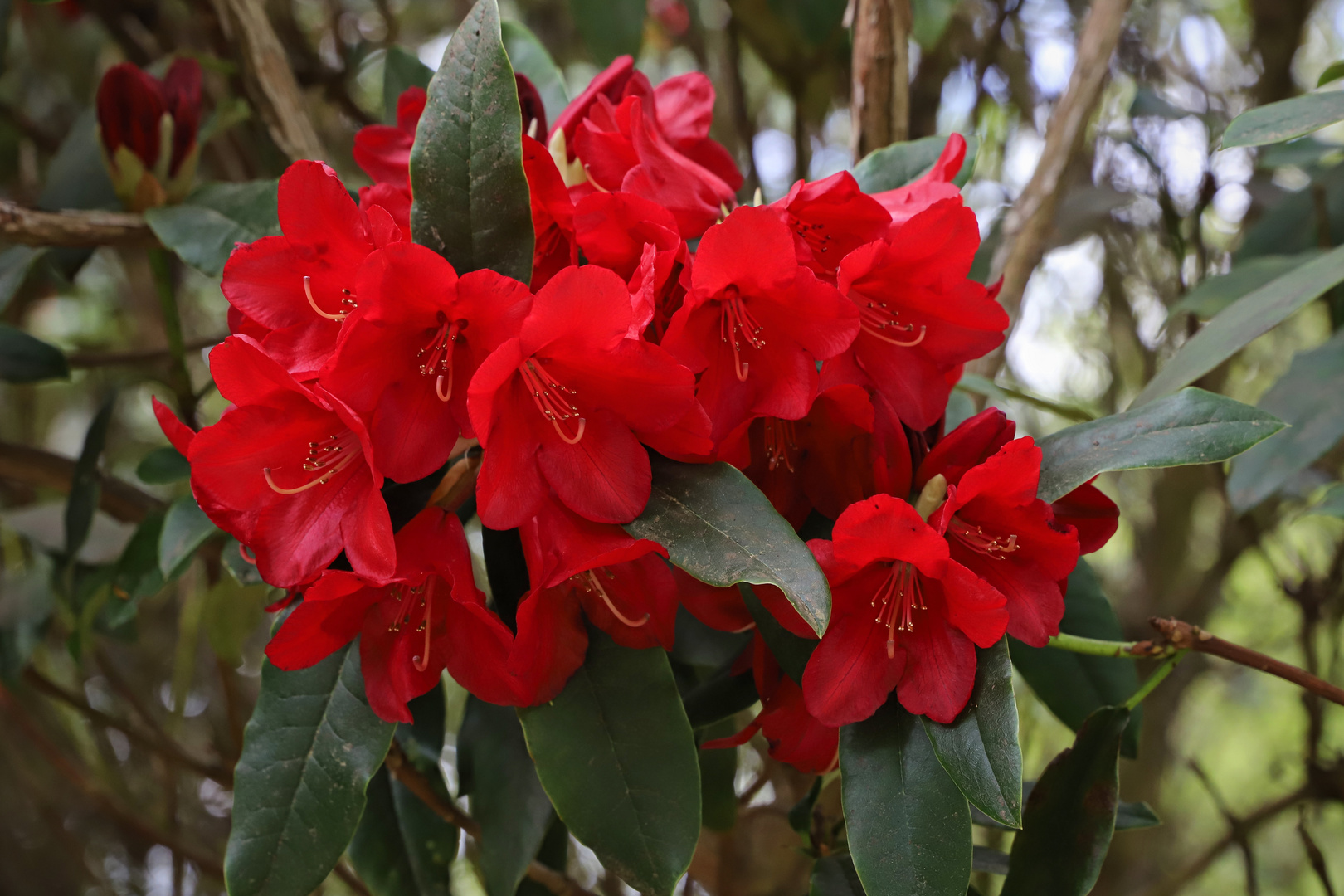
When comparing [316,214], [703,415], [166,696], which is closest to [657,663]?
[703,415]

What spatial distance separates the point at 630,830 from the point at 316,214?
37 centimetres

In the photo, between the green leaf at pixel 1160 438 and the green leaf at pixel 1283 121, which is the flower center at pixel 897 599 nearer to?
the green leaf at pixel 1160 438

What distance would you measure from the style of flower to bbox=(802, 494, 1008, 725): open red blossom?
27.5 inches

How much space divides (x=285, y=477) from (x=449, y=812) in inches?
11.9

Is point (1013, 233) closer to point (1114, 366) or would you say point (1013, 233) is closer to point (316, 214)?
point (316, 214)

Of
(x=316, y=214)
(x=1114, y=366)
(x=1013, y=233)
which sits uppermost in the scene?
(x=316, y=214)

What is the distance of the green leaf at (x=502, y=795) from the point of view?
615mm

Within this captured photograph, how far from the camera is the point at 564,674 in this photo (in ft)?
1.79

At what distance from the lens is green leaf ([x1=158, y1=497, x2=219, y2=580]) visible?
0.67 m

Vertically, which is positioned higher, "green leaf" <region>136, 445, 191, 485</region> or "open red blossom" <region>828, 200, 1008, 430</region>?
"open red blossom" <region>828, 200, 1008, 430</region>

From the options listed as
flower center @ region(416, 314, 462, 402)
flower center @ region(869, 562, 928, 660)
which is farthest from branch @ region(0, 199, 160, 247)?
flower center @ region(869, 562, 928, 660)

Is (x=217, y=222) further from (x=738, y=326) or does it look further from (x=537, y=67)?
(x=738, y=326)

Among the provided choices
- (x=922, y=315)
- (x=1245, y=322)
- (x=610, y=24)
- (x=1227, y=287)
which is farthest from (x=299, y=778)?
(x=1227, y=287)

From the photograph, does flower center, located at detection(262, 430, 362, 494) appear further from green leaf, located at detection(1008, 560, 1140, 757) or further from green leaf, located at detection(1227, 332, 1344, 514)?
green leaf, located at detection(1227, 332, 1344, 514)
